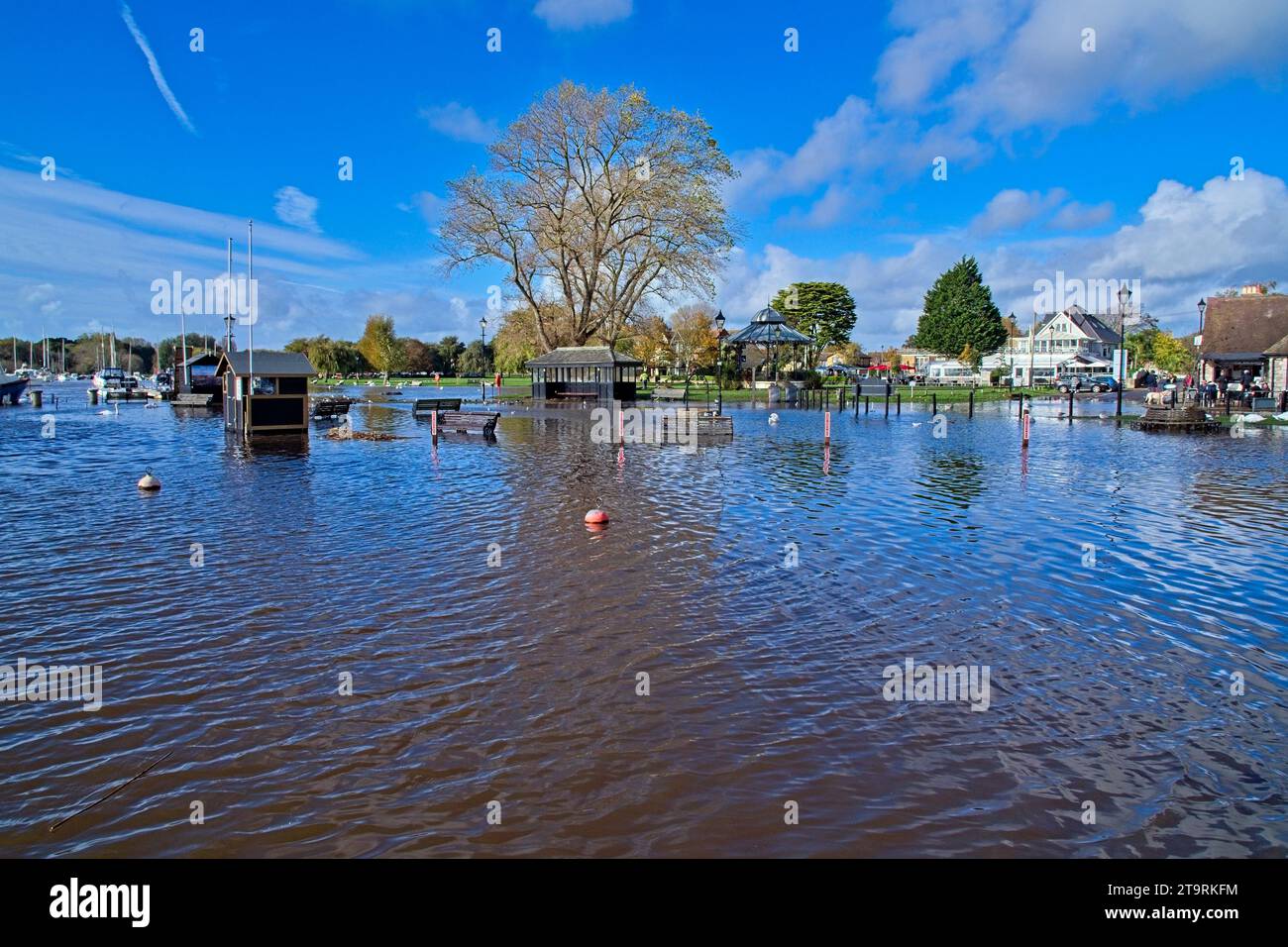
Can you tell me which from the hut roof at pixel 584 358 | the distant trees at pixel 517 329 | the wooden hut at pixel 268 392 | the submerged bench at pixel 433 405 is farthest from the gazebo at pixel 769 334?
the wooden hut at pixel 268 392

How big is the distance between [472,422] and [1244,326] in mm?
50449

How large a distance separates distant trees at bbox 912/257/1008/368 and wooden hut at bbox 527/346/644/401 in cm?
6903

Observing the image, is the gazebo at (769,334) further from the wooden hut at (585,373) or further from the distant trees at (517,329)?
the distant trees at (517,329)

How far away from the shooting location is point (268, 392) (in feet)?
93.6

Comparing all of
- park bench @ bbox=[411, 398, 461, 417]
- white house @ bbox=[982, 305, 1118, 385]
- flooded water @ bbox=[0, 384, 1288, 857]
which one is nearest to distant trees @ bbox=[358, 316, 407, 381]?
park bench @ bbox=[411, 398, 461, 417]

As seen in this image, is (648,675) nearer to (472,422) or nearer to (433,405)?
(472,422)

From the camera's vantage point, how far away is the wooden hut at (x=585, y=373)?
162ft

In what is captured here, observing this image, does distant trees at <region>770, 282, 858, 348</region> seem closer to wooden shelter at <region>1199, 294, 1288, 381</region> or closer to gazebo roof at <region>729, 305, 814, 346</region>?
gazebo roof at <region>729, 305, 814, 346</region>

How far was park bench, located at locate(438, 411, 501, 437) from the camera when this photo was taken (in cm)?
2980

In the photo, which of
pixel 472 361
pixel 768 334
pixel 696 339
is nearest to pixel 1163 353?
pixel 696 339

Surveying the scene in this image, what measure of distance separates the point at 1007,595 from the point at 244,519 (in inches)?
492

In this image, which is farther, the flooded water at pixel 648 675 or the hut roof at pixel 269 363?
the hut roof at pixel 269 363

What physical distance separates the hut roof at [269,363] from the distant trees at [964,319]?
9444 cm
